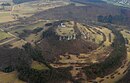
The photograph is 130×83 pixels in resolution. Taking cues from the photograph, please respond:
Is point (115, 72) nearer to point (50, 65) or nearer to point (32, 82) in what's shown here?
point (50, 65)

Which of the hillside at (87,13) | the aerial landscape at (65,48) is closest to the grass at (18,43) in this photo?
the aerial landscape at (65,48)

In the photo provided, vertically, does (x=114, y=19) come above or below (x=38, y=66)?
below

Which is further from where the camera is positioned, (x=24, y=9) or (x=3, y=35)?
(x=24, y=9)

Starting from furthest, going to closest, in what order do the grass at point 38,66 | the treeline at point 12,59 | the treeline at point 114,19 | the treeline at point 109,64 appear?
the treeline at point 114,19 → the treeline at point 109,64 → the grass at point 38,66 → the treeline at point 12,59

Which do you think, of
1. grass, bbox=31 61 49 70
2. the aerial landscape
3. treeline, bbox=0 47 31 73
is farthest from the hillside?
grass, bbox=31 61 49 70

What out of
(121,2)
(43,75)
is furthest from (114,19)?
(43,75)

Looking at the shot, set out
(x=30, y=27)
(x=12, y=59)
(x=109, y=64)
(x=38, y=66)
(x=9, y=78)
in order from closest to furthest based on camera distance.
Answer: (x=9, y=78), (x=38, y=66), (x=12, y=59), (x=109, y=64), (x=30, y=27)

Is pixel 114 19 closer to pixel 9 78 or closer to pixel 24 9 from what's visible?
pixel 24 9

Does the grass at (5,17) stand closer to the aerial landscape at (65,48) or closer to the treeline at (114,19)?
the aerial landscape at (65,48)
